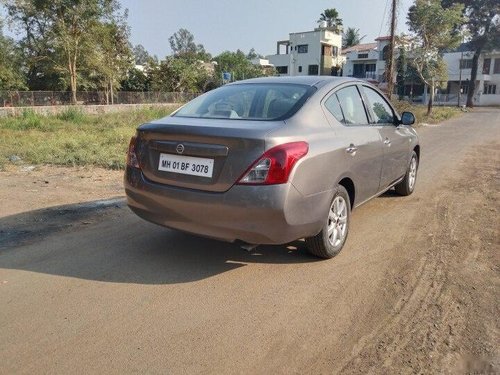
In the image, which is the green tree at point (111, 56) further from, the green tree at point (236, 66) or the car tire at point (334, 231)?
the car tire at point (334, 231)

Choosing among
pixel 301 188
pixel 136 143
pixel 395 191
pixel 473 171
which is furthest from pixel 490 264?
pixel 473 171

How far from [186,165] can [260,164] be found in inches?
25.4

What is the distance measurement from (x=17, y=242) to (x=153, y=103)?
2935cm

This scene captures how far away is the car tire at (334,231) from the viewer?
3859 mm

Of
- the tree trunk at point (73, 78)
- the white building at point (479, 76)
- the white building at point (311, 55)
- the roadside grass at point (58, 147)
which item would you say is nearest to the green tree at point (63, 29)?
the tree trunk at point (73, 78)

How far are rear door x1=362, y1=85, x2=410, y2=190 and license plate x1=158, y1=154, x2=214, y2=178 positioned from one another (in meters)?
2.28

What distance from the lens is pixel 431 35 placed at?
29484mm

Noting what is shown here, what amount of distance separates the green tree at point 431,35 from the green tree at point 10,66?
86.5 ft

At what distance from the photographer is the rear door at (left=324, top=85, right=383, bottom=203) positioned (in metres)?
4.09

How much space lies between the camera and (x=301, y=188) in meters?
3.42

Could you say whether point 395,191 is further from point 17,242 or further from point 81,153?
point 81,153

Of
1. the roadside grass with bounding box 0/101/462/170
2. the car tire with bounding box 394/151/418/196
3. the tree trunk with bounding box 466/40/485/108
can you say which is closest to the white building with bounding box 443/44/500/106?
the tree trunk with bounding box 466/40/485/108

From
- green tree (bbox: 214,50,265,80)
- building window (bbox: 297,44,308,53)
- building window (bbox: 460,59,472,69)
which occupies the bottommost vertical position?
green tree (bbox: 214,50,265,80)

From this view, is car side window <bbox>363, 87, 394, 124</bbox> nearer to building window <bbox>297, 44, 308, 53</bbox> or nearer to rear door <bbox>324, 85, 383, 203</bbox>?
rear door <bbox>324, 85, 383, 203</bbox>
